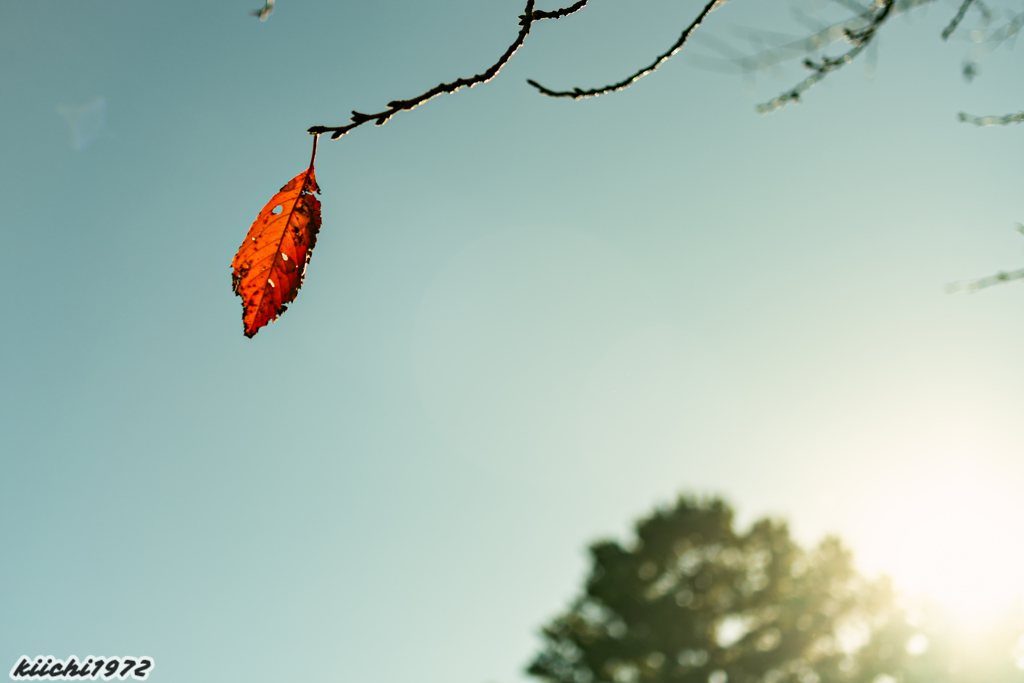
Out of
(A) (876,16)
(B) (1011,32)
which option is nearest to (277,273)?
(A) (876,16)

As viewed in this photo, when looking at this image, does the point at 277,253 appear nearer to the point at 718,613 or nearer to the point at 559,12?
the point at 559,12

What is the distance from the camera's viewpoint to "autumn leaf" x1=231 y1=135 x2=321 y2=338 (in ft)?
2.65

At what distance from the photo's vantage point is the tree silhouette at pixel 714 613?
14562mm

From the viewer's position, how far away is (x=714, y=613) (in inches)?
595

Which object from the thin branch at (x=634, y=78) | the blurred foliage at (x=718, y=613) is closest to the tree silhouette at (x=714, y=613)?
the blurred foliage at (x=718, y=613)

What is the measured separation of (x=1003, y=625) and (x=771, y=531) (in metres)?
11.1

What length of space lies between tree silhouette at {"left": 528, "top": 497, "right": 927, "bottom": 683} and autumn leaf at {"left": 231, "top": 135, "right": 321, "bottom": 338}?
16811mm

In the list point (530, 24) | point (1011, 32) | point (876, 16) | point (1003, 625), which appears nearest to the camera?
point (530, 24)

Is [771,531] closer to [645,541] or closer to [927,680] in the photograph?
[645,541]

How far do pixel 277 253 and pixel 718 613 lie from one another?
17.7m

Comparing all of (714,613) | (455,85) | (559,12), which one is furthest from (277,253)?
(714,613)

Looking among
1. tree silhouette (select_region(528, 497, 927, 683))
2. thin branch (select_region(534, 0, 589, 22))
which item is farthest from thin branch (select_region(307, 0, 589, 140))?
tree silhouette (select_region(528, 497, 927, 683))

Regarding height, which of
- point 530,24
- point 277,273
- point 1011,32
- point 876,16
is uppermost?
point 1011,32

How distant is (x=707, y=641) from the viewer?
14508 mm
